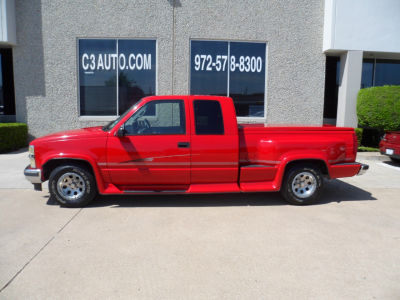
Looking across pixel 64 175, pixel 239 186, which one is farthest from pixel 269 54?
pixel 64 175

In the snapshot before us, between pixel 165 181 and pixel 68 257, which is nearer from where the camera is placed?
pixel 68 257

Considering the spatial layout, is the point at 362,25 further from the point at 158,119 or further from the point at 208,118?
the point at 158,119

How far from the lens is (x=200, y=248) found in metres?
3.83

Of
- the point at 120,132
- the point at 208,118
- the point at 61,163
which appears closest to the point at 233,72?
the point at 208,118

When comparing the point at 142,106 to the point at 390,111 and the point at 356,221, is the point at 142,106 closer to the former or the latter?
the point at 356,221

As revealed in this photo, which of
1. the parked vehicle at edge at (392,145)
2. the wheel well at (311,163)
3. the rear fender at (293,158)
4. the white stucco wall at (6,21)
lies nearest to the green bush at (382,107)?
the parked vehicle at edge at (392,145)

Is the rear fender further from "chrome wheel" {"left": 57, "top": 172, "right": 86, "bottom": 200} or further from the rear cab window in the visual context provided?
"chrome wheel" {"left": 57, "top": 172, "right": 86, "bottom": 200}

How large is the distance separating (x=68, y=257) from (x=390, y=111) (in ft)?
35.1

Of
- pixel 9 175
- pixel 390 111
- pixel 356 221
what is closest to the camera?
pixel 356 221

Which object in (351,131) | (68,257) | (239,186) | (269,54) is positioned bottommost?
(68,257)

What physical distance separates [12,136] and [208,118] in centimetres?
816

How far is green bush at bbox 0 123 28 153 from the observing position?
10.2 meters

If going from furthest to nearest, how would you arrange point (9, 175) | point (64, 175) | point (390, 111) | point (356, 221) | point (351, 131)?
point (390, 111)
point (9, 175)
point (351, 131)
point (64, 175)
point (356, 221)

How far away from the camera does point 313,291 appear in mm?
2945
